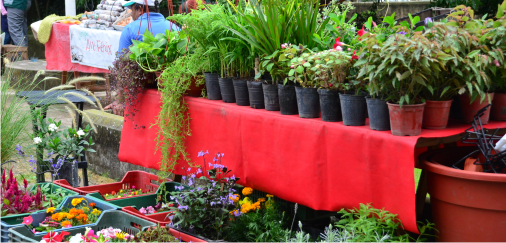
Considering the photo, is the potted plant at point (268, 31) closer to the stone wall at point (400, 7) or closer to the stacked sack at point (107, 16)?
the stacked sack at point (107, 16)

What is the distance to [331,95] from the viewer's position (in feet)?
7.77

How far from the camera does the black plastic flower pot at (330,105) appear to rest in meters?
2.37

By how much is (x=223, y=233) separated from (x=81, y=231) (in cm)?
72

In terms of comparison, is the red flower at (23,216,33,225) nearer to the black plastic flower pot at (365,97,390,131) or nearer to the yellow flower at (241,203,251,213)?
the yellow flower at (241,203,251,213)

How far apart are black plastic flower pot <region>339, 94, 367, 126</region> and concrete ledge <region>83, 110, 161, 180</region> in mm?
2789

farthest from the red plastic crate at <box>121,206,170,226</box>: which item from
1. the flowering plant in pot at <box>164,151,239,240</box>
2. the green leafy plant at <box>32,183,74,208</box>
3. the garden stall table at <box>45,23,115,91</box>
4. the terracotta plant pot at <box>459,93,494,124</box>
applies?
the garden stall table at <box>45,23,115,91</box>

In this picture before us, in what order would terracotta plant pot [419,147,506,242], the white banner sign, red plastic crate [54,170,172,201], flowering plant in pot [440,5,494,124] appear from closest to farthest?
terracotta plant pot [419,147,506,242] < flowering plant in pot [440,5,494,124] < red plastic crate [54,170,172,201] < the white banner sign

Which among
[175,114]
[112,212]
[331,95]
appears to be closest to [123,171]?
[175,114]

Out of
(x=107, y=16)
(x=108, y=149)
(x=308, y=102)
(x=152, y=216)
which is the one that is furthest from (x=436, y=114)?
(x=107, y=16)

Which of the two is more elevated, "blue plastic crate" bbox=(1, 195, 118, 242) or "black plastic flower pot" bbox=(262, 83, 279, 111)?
"black plastic flower pot" bbox=(262, 83, 279, 111)

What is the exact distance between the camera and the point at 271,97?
2.69 metres

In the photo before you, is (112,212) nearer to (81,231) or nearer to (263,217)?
(81,231)

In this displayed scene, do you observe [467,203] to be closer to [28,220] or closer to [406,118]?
[406,118]

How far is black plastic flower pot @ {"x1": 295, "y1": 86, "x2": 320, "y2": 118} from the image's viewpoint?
2457 millimetres
